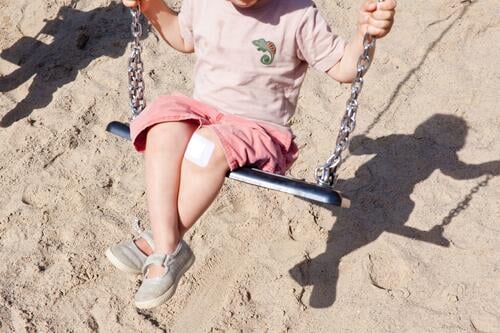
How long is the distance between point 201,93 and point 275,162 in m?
0.36

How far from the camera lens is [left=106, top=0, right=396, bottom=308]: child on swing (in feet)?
6.84

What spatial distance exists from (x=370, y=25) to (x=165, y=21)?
29.6 inches

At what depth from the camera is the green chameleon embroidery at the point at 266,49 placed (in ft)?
7.20

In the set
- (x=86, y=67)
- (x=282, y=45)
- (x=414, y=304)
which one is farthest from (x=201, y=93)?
(x=86, y=67)

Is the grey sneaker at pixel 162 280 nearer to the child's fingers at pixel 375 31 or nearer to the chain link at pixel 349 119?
the chain link at pixel 349 119

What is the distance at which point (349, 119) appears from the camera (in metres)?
2.00

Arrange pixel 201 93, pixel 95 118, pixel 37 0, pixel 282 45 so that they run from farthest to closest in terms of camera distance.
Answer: pixel 37 0 → pixel 95 118 → pixel 201 93 → pixel 282 45

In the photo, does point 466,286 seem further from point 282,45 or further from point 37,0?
point 37,0

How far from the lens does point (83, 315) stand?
2736 mm

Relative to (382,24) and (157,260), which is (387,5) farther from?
(157,260)

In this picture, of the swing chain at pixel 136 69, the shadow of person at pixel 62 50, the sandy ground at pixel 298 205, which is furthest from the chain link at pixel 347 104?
the shadow of person at pixel 62 50

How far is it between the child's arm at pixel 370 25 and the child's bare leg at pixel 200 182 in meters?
0.45

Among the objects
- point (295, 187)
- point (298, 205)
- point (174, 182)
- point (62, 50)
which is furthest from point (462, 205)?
point (62, 50)

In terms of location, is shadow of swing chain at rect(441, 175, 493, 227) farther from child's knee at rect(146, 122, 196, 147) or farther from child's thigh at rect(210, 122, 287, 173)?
child's knee at rect(146, 122, 196, 147)
